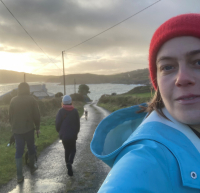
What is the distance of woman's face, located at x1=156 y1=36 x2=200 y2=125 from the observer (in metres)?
0.85

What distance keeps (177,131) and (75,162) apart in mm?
4858

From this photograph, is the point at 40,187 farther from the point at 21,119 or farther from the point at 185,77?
the point at 185,77

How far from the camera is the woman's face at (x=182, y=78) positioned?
85cm

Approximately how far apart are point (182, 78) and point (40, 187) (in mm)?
3883

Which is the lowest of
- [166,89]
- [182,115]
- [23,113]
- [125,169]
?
[23,113]

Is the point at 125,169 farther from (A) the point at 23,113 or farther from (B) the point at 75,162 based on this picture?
(B) the point at 75,162

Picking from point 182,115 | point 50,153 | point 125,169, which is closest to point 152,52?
point 182,115

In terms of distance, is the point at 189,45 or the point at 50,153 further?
the point at 50,153

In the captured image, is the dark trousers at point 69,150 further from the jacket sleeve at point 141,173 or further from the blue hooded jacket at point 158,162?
the jacket sleeve at point 141,173

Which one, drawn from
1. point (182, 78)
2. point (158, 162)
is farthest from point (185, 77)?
point (158, 162)

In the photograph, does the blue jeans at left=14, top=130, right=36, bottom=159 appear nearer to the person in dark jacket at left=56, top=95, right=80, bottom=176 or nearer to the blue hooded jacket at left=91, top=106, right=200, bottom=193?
the person in dark jacket at left=56, top=95, right=80, bottom=176

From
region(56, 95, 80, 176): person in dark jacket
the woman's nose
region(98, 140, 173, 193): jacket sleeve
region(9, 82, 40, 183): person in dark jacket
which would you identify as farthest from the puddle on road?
the woman's nose

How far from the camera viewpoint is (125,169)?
25.5 inches

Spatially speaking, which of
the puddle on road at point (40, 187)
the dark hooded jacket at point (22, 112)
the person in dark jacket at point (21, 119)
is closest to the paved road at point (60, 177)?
the puddle on road at point (40, 187)
